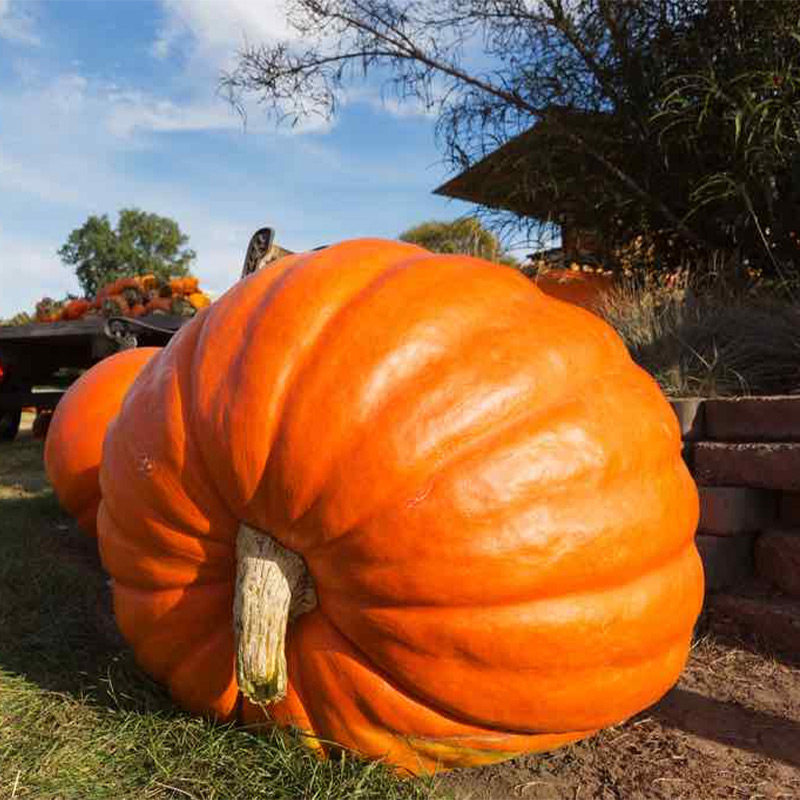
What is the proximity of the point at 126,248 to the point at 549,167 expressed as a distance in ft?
128

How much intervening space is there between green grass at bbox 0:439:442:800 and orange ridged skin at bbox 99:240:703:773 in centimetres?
6

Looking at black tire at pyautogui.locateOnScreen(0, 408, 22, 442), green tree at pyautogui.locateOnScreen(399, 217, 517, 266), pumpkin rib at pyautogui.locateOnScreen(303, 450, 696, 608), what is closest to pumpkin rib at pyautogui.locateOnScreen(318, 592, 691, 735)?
pumpkin rib at pyautogui.locateOnScreen(303, 450, 696, 608)

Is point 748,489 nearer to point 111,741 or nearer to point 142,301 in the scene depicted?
point 111,741

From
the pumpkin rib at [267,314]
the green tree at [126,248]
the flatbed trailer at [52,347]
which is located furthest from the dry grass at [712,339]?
the green tree at [126,248]

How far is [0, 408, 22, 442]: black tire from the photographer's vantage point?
7.07m

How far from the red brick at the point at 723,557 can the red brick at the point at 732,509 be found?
3 cm

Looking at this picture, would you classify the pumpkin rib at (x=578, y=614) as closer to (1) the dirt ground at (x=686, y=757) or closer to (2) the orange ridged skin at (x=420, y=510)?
(2) the orange ridged skin at (x=420, y=510)

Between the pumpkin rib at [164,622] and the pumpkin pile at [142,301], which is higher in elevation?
the pumpkin pile at [142,301]

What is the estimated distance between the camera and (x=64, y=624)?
2094 mm

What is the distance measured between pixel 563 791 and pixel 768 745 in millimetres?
495

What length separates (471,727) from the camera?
1329mm

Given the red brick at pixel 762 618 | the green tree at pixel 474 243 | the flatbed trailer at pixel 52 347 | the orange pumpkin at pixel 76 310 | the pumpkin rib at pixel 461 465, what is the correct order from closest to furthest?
the pumpkin rib at pixel 461 465 < the red brick at pixel 762 618 < the green tree at pixel 474 243 < the flatbed trailer at pixel 52 347 < the orange pumpkin at pixel 76 310

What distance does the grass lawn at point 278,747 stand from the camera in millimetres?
1320

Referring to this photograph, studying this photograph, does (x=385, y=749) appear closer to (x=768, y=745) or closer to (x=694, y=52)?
(x=768, y=745)
